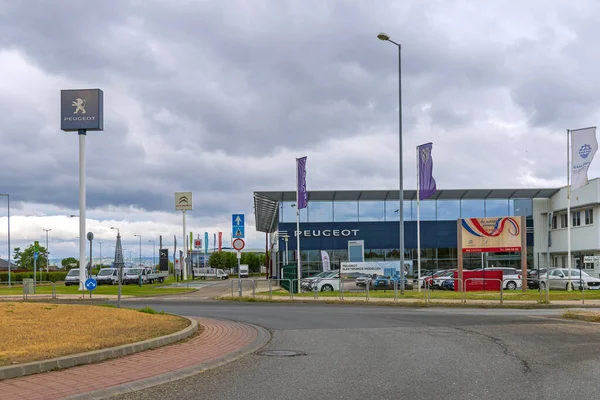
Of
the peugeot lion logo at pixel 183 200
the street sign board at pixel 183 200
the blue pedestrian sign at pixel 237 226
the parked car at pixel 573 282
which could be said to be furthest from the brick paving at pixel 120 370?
the peugeot lion logo at pixel 183 200

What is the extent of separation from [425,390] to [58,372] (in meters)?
5.03

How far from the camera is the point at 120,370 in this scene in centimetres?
915

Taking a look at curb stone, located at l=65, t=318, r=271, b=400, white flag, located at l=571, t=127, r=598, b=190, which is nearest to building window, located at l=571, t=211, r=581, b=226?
white flag, located at l=571, t=127, r=598, b=190

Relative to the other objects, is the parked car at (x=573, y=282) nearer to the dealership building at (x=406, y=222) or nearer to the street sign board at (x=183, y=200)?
the dealership building at (x=406, y=222)

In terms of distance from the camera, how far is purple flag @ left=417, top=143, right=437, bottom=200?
122ft

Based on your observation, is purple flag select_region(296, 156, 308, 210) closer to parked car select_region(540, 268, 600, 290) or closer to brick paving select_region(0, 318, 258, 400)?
parked car select_region(540, 268, 600, 290)

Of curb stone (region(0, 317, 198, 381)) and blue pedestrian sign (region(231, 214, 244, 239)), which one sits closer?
curb stone (region(0, 317, 198, 381))

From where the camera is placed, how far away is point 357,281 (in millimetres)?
39094

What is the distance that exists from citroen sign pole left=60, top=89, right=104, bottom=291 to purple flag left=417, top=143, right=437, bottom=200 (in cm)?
2308

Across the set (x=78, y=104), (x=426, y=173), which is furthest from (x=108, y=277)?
(x=426, y=173)

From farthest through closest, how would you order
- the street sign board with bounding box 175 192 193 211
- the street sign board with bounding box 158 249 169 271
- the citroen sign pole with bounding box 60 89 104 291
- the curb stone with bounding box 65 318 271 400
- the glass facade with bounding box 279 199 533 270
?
the street sign board with bounding box 158 249 169 271 < the street sign board with bounding box 175 192 193 211 < the glass facade with bounding box 279 199 533 270 < the citroen sign pole with bounding box 60 89 104 291 < the curb stone with bounding box 65 318 271 400

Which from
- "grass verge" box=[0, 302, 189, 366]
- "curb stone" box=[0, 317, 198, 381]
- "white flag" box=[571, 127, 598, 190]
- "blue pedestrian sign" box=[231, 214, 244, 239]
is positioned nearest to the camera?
"curb stone" box=[0, 317, 198, 381]

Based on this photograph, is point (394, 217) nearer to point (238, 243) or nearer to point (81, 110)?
point (81, 110)

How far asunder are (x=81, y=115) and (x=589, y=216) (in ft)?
134
